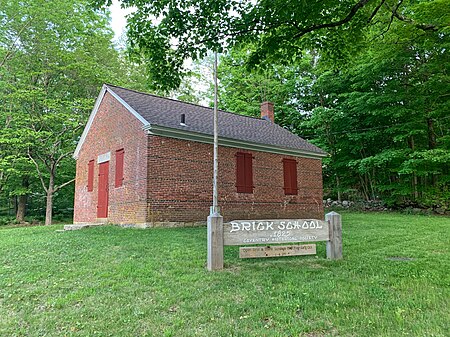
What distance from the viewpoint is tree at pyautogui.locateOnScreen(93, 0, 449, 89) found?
6.10 meters

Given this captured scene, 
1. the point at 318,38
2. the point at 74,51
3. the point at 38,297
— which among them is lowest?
the point at 38,297

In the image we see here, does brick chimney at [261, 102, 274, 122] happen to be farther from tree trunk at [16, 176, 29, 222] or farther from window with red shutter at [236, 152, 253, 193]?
tree trunk at [16, 176, 29, 222]

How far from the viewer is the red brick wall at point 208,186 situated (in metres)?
11.1

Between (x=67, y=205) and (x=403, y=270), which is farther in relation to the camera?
(x=67, y=205)

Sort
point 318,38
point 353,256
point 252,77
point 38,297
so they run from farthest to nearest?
1. point 252,77
2. point 318,38
3. point 353,256
4. point 38,297

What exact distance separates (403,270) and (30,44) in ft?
74.9

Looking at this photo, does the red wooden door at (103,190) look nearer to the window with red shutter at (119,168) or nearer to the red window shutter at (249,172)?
the window with red shutter at (119,168)

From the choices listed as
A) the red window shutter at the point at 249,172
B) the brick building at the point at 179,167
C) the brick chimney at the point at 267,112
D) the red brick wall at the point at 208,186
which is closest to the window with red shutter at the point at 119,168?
the brick building at the point at 179,167

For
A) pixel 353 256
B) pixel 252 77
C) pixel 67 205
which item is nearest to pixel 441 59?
pixel 252 77

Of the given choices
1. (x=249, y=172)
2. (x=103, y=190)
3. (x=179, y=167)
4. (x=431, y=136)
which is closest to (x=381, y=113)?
(x=431, y=136)

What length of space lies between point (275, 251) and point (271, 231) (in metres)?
0.38

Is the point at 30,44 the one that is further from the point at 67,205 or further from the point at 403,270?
the point at 403,270

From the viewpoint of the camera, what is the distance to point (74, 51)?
2083cm

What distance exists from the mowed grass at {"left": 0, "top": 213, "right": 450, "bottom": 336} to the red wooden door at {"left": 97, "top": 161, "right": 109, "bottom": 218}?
6.56m
